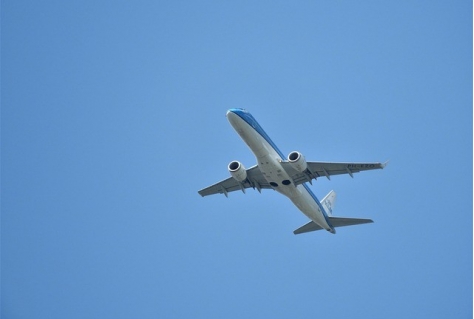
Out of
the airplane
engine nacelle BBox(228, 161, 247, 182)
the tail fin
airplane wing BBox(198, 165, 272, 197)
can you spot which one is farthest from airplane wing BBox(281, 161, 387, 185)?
the tail fin

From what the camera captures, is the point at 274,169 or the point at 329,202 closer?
the point at 274,169

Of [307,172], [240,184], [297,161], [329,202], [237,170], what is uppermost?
[237,170]

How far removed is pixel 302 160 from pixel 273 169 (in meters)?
2.32

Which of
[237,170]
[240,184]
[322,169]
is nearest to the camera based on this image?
[237,170]

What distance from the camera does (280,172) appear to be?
45.4 meters

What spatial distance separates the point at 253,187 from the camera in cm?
4984

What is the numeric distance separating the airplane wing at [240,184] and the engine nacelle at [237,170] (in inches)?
61.7

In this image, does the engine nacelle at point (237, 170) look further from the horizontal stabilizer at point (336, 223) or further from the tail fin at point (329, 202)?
the tail fin at point (329, 202)

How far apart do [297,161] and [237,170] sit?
15.9ft

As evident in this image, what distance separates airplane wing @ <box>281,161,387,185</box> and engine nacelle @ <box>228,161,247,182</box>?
10.5ft

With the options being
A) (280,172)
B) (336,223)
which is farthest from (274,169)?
(336,223)

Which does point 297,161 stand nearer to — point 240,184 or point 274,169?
point 274,169

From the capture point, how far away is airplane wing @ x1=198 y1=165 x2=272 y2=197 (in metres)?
48.4

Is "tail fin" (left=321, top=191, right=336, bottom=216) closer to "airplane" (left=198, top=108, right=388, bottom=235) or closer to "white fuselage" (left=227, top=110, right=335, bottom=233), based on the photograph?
"airplane" (left=198, top=108, right=388, bottom=235)
